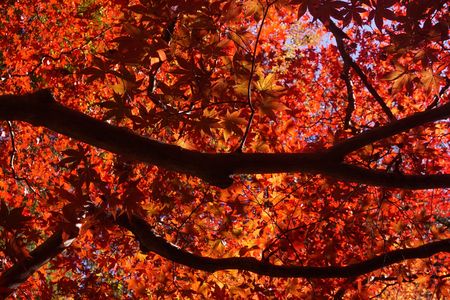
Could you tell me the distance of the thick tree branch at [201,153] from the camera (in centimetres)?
220

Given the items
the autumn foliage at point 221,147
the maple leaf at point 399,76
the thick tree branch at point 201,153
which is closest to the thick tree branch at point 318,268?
the autumn foliage at point 221,147

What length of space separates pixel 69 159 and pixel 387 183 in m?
2.26

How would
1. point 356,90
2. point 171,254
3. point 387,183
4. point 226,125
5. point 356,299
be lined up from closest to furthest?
1. point 387,183
2. point 226,125
3. point 171,254
4. point 356,299
5. point 356,90

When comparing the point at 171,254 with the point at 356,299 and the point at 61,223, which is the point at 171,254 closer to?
the point at 61,223

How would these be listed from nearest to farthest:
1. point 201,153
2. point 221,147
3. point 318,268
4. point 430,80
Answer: point 201,153 → point 318,268 → point 430,80 → point 221,147

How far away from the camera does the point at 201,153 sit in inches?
94.0

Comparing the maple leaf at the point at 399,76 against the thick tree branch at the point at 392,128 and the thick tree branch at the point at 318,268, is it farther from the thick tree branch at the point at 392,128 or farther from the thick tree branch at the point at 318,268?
the thick tree branch at the point at 318,268

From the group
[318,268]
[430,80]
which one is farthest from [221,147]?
[430,80]

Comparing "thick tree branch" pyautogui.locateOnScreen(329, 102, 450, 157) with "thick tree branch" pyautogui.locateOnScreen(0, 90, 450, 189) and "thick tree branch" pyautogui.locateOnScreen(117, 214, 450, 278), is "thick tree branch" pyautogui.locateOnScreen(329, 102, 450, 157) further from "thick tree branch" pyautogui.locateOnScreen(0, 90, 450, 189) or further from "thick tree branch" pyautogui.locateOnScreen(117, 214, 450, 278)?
"thick tree branch" pyautogui.locateOnScreen(117, 214, 450, 278)

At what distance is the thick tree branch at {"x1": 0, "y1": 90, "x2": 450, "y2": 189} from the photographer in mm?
2197

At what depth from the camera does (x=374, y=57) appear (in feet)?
29.9

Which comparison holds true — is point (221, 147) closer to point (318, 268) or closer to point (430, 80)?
point (318, 268)

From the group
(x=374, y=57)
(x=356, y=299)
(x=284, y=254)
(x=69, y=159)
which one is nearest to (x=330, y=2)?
(x=69, y=159)

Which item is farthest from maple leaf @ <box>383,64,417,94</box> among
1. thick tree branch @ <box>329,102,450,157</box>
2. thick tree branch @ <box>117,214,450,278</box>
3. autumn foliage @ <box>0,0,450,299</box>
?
thick tree branch @ <box>117,214,450,278</box>
